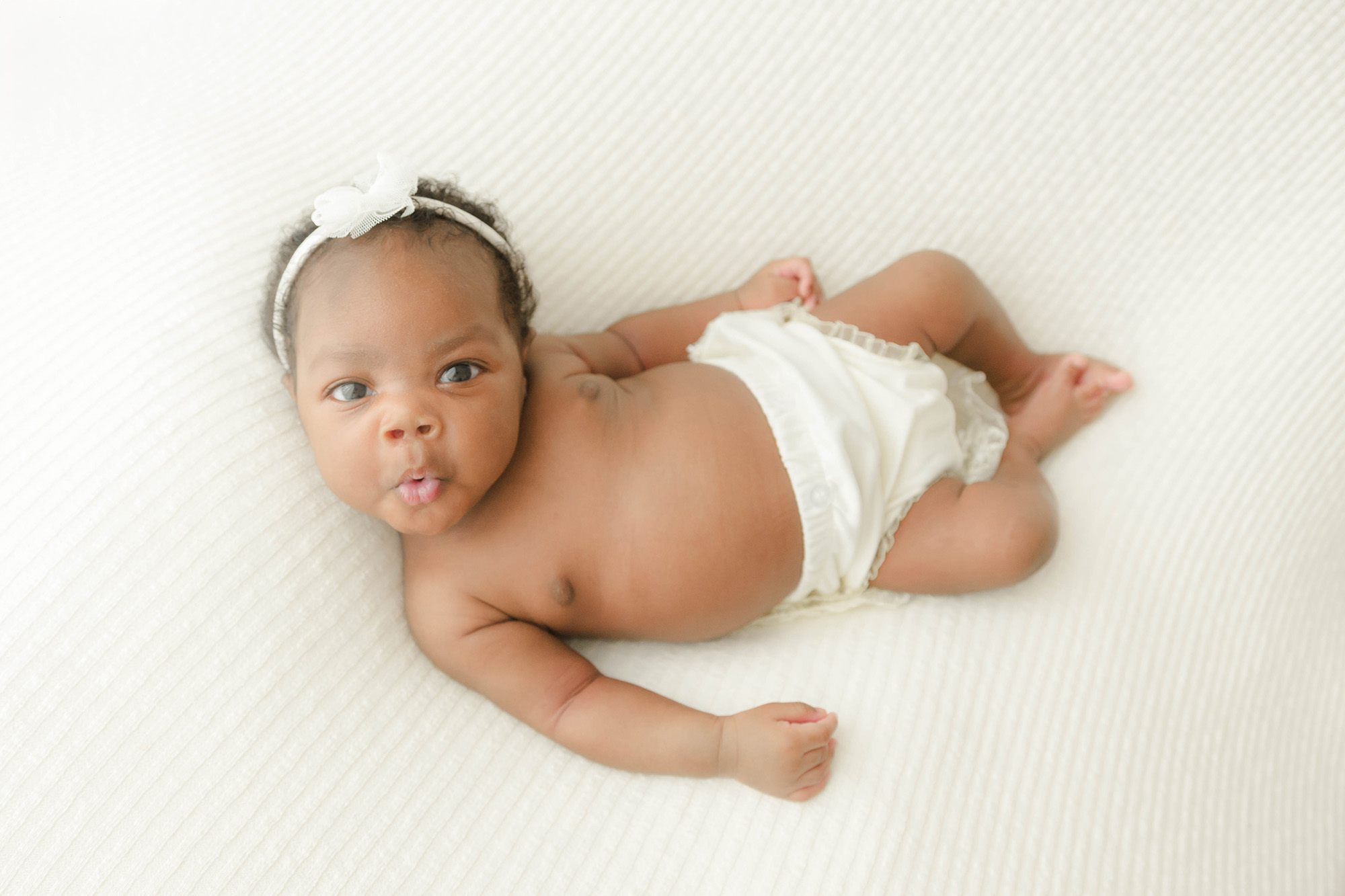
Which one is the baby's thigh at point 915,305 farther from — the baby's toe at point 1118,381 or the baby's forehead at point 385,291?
the baby's forehead at point 385,291

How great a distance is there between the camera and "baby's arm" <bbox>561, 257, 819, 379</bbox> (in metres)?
1.38

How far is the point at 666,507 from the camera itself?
114 centimetres

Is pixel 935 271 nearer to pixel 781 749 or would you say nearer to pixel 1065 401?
pixel 1065 401

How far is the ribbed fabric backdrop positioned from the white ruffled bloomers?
0.08 meters

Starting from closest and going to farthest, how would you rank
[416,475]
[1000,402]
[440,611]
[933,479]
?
[416,475]
[440,611]
[933,479]
[1000,402]

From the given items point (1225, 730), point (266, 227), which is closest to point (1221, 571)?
point (1225, 730)

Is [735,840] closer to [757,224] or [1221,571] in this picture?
[1221,571]

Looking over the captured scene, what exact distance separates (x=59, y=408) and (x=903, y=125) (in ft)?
4.04

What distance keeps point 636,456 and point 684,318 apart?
1.09 feet

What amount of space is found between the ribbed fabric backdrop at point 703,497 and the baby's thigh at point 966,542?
1.9 inches

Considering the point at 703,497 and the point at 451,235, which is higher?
the point at 451,235

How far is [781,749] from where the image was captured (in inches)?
38.8

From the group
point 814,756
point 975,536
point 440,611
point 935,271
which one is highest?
point 935,271

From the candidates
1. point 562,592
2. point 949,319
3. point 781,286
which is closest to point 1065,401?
point 949,319
